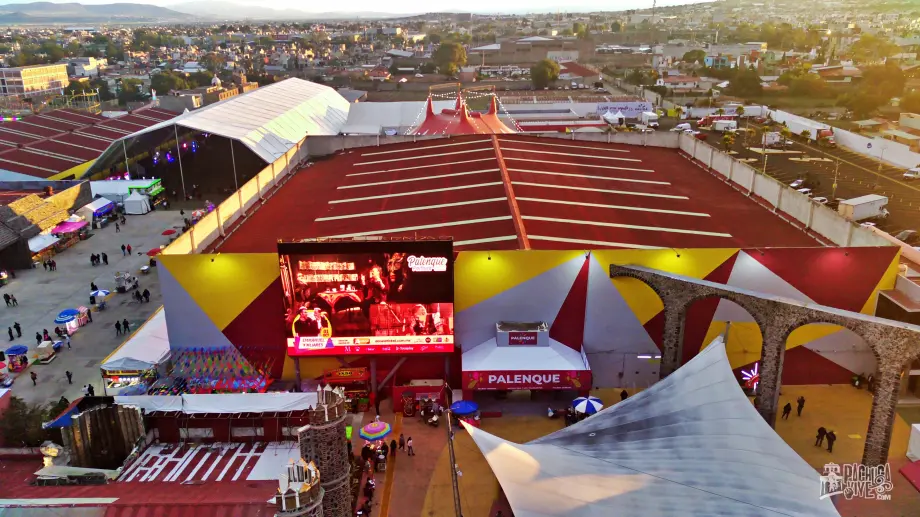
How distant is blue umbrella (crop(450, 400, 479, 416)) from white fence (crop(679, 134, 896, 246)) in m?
14.1

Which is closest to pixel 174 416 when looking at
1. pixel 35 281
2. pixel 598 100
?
pixel 35 281

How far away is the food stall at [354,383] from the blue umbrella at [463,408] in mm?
3213

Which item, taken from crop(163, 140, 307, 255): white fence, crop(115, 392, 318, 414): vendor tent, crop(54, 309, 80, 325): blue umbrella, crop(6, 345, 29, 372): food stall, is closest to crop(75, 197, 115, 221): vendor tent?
crop(163, 140, 307, 255): white fence

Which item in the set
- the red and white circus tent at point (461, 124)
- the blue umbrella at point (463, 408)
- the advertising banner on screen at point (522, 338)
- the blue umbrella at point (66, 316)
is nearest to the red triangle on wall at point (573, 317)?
the advertising banner on screen at point (522, 338)

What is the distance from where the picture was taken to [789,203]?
27750 millimetres

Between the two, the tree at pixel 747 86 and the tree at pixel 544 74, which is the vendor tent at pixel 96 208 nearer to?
the tree at pixel 544 74

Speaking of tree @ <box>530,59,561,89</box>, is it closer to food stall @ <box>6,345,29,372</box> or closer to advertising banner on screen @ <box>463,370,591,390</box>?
advertising banner on screen @ <box>463,370,591,390</box>

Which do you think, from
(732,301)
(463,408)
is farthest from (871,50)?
(463,408)

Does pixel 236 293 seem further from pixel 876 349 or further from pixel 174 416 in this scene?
pixel 876 349

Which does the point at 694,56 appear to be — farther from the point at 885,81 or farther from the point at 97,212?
the point at 97,212

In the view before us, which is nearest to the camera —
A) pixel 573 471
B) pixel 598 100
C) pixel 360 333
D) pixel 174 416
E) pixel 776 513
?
pixel 776 513

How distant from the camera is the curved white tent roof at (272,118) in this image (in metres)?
48.8

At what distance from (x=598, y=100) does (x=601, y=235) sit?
5883cm

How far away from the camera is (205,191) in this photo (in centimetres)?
5284
